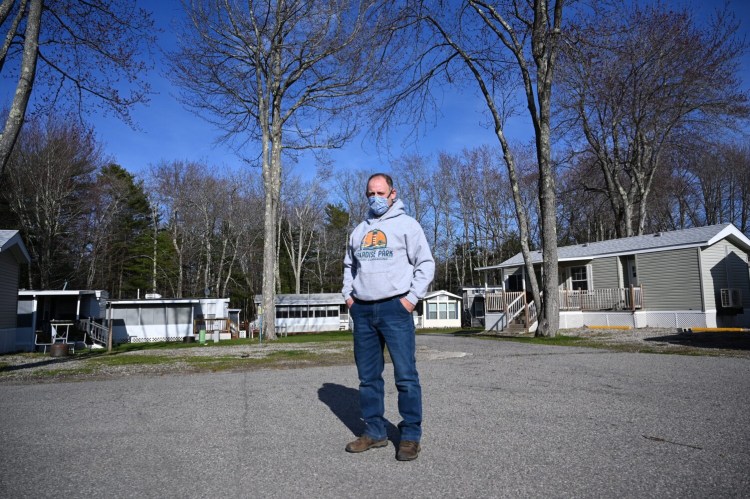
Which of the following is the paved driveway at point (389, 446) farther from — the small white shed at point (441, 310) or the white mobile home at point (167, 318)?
the small white shed at point (441, 310)

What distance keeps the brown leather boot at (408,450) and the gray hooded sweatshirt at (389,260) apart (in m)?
0.86

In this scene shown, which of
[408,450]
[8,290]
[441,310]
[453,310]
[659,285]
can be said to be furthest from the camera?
[453,310]

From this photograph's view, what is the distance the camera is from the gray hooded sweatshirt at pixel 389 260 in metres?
3.32

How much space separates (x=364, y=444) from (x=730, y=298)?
76.4ft

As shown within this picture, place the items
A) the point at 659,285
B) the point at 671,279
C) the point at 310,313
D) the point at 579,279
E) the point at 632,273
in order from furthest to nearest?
the point at 310,313, the point at 579,279, the point at 632,273, the point at 659,285, the point at 671,279

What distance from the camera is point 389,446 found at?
3305mm

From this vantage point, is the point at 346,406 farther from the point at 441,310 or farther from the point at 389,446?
the point at 441,310

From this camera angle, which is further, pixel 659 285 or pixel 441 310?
pixel 441 310

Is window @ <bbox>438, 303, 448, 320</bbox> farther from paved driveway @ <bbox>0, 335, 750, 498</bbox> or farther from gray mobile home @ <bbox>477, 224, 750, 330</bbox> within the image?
paved driveway @ <bbox>0, 335, 750, 498</bbox>

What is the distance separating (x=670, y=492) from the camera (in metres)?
2.31

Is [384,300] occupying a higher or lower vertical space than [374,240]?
lower

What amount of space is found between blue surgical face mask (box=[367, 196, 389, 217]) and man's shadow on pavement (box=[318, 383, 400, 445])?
1.57 meters

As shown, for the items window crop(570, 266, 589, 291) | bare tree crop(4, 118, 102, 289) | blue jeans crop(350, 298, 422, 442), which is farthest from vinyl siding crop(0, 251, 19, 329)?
window crop(570, 266, 589, 291)

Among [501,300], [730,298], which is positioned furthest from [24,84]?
[730,298]
